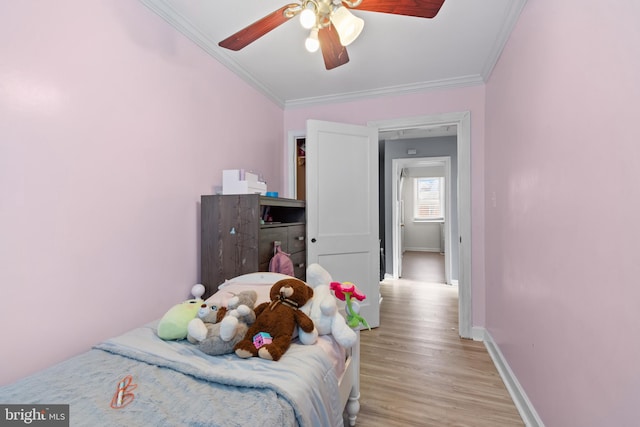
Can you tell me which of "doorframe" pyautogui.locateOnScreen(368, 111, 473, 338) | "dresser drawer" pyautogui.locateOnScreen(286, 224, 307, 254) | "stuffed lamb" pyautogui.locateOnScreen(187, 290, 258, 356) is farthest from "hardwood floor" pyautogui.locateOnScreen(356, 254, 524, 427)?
"dresser drawer" pyautogui.locateOnScreen(286, 224, 307, 254)

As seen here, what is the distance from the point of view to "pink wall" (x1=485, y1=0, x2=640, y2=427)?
834mm

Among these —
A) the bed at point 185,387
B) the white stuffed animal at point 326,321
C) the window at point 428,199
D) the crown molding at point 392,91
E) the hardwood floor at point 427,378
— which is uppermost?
the crown molding at point 392,91

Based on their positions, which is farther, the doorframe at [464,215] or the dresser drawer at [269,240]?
the doorframe at [464,215]

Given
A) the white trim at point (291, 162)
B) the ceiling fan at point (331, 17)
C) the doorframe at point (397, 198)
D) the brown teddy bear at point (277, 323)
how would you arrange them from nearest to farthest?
the brown teddy bear at point (277, 323)
the ceiling fan at point (331, 17)
the white trim at point (291, 162)
the doorframe at point (397, 198)

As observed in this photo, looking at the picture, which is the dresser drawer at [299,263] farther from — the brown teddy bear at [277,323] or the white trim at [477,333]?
the white trim at [477,333]

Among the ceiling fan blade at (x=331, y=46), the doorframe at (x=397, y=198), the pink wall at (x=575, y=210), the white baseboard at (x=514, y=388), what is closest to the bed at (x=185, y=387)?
Result: the pink wall at (x=575, y=210)

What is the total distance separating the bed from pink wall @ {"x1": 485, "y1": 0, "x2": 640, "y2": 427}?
0.96 meters

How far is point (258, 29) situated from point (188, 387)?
1.61 meters

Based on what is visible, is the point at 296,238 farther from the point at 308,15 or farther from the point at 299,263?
the point at 308,15

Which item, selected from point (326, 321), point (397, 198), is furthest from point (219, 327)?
point (397, 198)

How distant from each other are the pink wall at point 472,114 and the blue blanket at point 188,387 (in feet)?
6.85

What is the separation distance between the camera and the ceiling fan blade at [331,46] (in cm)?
147

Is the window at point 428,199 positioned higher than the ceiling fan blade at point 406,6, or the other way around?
the ceiling fan blade at point 406,6

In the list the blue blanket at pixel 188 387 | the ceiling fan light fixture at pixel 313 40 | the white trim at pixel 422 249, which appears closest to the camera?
the blue blanket at pixel 188 387
